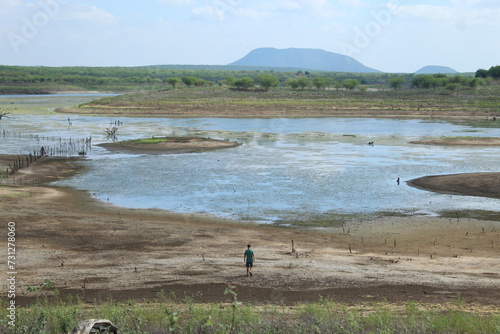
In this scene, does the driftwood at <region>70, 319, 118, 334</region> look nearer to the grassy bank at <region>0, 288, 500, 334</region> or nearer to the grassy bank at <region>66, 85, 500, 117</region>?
the grassy bank at <region>0, 288, 500, 334</region>

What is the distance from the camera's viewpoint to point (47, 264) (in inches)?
877

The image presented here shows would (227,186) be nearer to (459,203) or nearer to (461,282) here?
(459,203)

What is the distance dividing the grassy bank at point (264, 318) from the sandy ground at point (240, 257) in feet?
3.74

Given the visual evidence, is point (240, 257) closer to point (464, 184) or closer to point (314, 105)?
point (464, 184)

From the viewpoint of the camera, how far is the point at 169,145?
63.9 m

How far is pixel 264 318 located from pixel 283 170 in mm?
33696

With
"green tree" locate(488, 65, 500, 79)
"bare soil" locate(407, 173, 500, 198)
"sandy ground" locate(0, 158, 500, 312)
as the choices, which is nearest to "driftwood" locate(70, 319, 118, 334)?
"sandy ground" locate(0, 158, 500, 312)

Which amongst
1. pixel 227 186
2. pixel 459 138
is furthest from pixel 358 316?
pixel 459 138

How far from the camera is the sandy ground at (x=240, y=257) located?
62.3 ft

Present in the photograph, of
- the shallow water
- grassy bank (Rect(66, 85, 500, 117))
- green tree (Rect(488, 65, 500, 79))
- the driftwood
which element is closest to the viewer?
the driftwood

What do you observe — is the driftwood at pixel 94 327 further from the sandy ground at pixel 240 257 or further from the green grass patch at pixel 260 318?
the sandy ground at pixel 240 257

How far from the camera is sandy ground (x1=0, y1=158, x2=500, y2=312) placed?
19000 millimetres

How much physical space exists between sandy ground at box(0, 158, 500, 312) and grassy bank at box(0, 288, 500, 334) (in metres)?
1.14

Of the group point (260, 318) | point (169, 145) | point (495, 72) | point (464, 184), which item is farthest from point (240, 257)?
point (495, 72)
